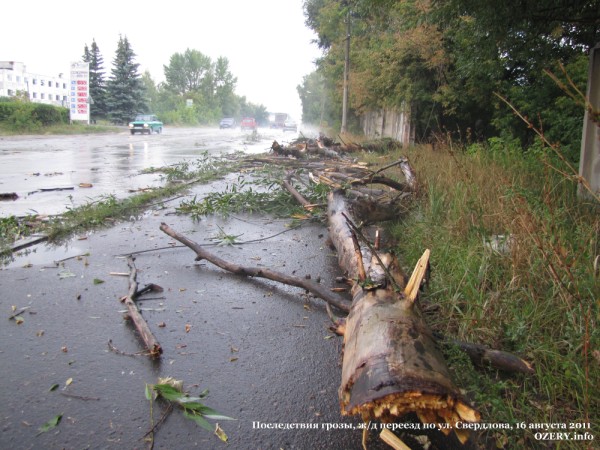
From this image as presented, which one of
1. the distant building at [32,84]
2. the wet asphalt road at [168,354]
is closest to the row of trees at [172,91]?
the distant building at [32,84]

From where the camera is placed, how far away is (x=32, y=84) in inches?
4087

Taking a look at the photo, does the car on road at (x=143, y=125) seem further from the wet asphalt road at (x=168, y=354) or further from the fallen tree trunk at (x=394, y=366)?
the fallen tree trunk at (x=394, y=366)

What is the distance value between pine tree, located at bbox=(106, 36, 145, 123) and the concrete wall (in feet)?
91.6

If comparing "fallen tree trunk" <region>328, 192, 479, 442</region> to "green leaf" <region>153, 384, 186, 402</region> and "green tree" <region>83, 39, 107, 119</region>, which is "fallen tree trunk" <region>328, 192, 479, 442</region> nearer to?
"green leaf" <region>153, 384, 186, 402</region>

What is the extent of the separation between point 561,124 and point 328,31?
20775 mm

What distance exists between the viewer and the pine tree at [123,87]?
4878 centimetres

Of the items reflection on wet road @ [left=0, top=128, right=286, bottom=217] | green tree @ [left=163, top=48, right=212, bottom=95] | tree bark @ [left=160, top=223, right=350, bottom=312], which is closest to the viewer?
tree bark @ [left=160, top=223, right=350, bottom=312]

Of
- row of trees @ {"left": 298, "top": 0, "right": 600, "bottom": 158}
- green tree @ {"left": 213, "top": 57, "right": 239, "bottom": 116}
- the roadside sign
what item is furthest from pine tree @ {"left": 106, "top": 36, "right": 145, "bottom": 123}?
green tree @ {"left": 213, "top": 57, "right": 239, "bottom": 116}

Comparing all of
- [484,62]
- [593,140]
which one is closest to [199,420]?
[593,140]

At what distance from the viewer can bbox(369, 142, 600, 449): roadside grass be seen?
229 centimetres

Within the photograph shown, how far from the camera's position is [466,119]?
15258mm

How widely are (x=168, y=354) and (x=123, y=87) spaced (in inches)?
2036

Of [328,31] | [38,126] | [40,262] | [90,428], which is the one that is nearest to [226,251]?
[40,262]

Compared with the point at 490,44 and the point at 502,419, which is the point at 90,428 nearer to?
the point at 502,419
